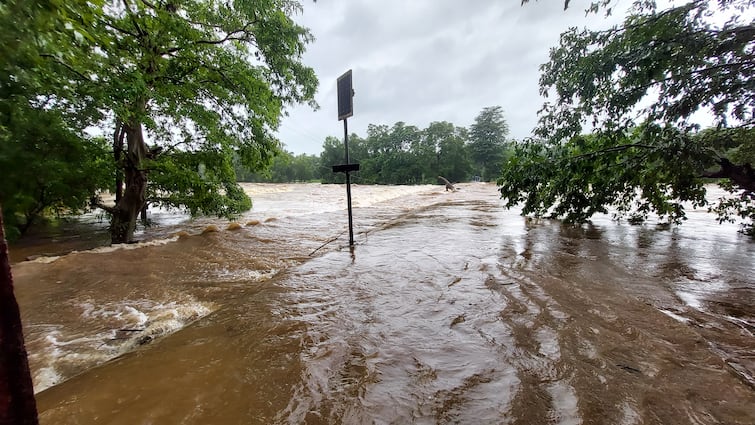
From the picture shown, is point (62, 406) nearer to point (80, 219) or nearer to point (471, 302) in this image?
point (471, 302)

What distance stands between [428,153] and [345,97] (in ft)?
204

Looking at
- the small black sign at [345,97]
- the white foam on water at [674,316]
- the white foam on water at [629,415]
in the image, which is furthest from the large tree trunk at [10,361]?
the small black sign at [345,97]

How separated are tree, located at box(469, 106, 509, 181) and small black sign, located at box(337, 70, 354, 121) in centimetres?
6408

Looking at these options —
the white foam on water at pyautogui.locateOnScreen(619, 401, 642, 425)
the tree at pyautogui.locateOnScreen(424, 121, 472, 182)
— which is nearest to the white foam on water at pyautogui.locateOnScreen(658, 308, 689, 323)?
the white foam on water at pyautogui.locateOnScreen(619, 401, 642, 425)

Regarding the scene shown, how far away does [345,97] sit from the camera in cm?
569

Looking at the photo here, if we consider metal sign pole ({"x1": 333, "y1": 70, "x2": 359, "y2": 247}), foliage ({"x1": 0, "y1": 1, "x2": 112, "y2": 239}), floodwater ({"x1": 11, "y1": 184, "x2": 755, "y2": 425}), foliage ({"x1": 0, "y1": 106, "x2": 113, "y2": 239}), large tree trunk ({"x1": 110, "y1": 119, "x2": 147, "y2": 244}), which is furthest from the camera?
large tree trunk ({"x1": 110, "y1": 119, "x2": 147, "y2": 244})

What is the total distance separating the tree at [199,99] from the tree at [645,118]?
606 cm

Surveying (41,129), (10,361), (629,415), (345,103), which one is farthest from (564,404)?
(41,129)

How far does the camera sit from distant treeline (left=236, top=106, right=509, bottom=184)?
64.9 m

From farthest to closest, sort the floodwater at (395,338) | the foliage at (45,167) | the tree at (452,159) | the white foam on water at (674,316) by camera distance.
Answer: the tree at (452,159) < the foliage at (45,167) < the white foam on water at (674,316) < the floodwater at (395,338)

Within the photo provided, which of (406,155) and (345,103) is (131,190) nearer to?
(345,103)

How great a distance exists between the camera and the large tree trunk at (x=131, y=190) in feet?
22.5

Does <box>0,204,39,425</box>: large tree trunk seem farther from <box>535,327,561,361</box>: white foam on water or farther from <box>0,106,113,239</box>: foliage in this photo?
<box>0,106,113,239</box>: foliage

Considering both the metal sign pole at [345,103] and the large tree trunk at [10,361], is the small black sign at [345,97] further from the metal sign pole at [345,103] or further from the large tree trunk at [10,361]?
the large tree trunk at [10,361]
